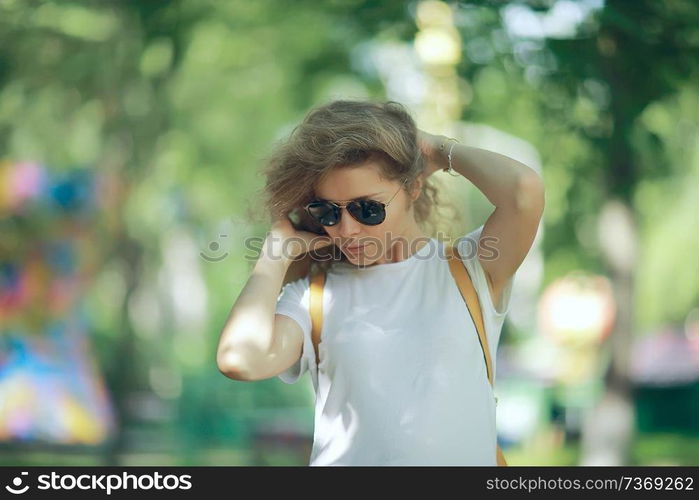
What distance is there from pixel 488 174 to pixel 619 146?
420 cm

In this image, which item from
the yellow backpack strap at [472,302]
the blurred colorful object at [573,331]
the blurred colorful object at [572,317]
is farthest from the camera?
the blurred colorful object at [572,317]

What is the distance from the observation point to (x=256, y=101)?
13242mm

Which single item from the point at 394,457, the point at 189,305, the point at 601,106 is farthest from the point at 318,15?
the point at 189,305

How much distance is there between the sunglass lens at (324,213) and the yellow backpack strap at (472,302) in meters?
0.34

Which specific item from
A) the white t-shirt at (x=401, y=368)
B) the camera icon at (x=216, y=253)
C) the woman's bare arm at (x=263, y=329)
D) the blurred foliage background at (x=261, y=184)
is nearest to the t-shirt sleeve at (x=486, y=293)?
the white t-shirt at (x=401, y=368)

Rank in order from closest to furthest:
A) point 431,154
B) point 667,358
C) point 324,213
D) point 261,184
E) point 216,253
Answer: point 324,213 < point 431,154 < point 261,184 < point 216,253 < point 667,358

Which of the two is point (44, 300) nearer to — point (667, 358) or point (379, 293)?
point (379, 293)

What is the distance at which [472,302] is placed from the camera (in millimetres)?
2543

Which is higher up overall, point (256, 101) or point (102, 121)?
point (256, 101)

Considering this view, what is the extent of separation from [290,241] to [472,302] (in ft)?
1.71

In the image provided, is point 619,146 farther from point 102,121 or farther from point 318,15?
point 102,121

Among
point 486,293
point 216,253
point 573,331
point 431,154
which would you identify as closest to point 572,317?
point 573,331

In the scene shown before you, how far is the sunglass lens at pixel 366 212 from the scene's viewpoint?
8.31ft
